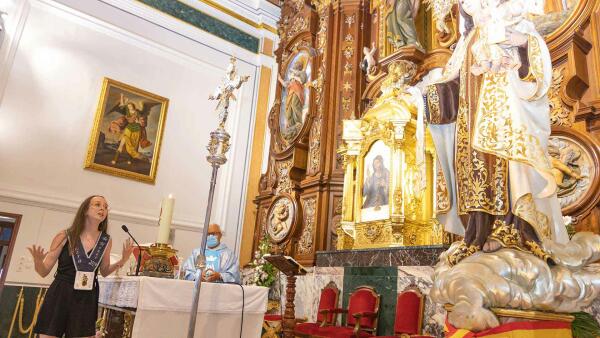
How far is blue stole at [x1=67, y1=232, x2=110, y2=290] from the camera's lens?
2.94 m

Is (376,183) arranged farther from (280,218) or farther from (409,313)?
(280,218)

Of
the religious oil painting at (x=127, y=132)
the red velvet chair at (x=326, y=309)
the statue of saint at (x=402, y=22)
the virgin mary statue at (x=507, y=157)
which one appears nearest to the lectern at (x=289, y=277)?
the red velvet chair at (x=326, y=309)

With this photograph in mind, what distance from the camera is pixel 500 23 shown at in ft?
7.77

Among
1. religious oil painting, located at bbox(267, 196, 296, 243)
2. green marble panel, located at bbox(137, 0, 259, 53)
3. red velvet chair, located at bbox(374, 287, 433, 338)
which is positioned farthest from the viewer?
green marble panel, located at bbox(137, 0, 259, 53)

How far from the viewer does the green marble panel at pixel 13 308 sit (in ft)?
21.1

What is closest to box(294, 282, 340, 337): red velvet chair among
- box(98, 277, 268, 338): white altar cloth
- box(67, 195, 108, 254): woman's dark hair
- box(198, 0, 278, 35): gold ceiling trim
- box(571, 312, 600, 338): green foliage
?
box(98, 277, 268, 338): white altar cloth

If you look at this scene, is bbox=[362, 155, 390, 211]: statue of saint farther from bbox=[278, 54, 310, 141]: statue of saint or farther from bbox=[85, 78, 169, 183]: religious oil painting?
bbox=[85, 78, 169, 183]: religious oil painting

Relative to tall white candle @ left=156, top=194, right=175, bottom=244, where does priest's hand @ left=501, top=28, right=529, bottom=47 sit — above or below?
above

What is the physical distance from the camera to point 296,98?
854 cm

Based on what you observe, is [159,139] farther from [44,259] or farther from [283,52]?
[44,259]

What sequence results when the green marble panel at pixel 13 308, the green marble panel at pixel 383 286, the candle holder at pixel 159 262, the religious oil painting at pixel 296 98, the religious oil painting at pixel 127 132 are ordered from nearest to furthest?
the candle holder at pixel 159 262
the green marble panel at pixel 383 286
the green marble panel at pixel 13 308
the religious oil painting at pixel 127 132
the religious oil painting at pixel 296 98

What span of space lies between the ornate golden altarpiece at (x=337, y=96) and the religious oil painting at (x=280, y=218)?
18 millimetres

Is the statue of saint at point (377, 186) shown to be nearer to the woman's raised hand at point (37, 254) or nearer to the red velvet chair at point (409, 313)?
the red velvet chair at point (409, 313)

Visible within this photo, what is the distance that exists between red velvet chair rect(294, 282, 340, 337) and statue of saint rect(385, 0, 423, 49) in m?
3.75
